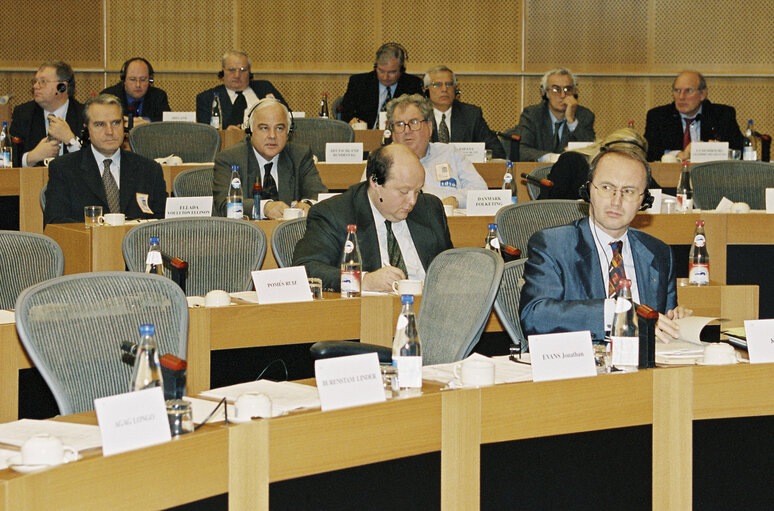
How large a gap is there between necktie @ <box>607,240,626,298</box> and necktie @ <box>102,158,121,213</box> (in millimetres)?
2732

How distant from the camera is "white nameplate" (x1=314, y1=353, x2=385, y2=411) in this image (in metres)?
1.97

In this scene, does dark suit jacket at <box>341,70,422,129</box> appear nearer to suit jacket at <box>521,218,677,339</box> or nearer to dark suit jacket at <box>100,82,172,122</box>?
dark suit jacket at <box>100,82,172,122</box>

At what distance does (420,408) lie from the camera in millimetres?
2021

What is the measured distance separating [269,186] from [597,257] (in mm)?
2625

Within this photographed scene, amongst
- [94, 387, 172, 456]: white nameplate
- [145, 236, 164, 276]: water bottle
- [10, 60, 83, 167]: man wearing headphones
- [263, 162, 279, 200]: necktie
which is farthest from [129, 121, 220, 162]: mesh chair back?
[94, 387, 172, 456]: white nameplate

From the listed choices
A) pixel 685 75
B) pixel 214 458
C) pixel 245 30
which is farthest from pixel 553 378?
pixel 245 30

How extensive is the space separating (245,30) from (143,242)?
20.5 feet

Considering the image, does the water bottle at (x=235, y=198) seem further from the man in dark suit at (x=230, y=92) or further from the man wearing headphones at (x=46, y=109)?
the man in dark suit at (x=230, y=92)

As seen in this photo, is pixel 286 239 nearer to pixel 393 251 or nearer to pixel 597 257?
pixel 393 251

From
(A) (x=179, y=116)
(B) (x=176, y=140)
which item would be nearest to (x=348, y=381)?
(B) (x=176, y=140)

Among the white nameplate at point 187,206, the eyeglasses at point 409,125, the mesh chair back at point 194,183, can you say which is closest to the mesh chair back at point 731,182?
the eyeglasses at point 409,125

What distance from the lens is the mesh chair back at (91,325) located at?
2.55 metres

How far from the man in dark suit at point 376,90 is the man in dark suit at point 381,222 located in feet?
13.2

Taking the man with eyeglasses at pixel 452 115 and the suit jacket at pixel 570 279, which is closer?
the suit jacket at pixel 570 279
